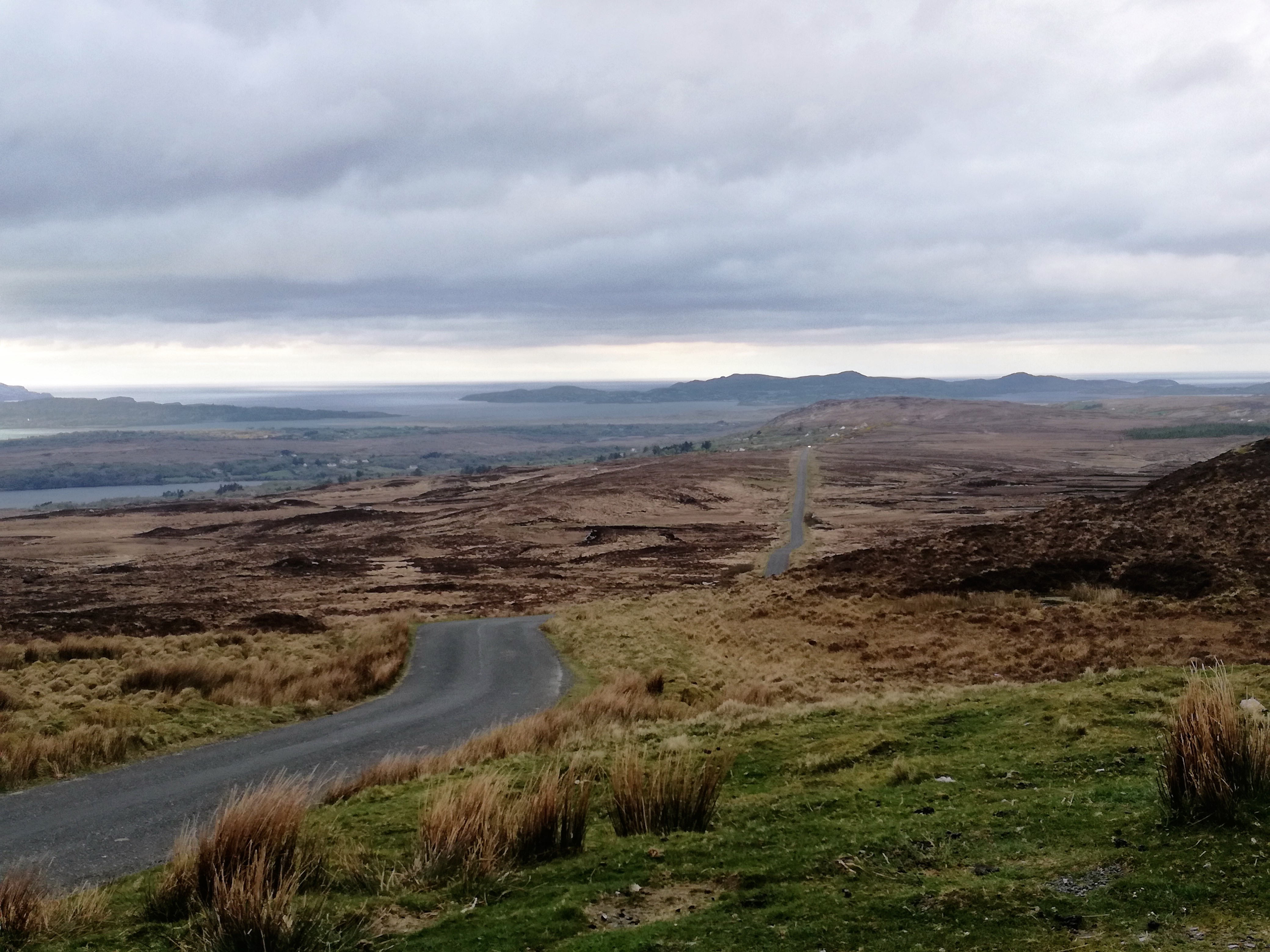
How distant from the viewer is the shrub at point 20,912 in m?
6.89

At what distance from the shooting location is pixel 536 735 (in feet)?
48.8

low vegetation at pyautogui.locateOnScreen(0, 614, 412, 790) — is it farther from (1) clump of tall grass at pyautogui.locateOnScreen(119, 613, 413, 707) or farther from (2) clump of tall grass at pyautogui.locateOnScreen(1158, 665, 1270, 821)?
(2) clump of tall grass at pyautogui.locateOnScreen(1158, 665, 1270, 821)

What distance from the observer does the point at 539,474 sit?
142 meters

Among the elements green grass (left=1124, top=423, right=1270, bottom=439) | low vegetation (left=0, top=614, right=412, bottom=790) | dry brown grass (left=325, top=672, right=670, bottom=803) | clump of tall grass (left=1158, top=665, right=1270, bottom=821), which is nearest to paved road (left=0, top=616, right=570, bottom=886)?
low vegetation (left=0, top=614, right=412, bottom=790)

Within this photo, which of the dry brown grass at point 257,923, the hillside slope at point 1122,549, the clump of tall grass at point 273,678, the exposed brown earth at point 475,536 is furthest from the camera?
the exposed brown earth at point 475,536

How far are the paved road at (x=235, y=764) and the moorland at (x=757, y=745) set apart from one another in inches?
40.5

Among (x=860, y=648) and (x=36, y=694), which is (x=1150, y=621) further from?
(x=36, y=694)

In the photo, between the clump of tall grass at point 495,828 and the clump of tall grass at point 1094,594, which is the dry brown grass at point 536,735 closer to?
the clump of tall grass at point 495,828

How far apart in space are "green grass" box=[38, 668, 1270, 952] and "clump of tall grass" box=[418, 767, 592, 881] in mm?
265

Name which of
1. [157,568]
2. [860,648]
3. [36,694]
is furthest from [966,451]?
[36,694]

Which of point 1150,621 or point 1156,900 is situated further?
point 1150,621

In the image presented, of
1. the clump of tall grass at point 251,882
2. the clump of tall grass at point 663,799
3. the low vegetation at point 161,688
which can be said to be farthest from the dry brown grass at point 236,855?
the low vegetation at point 161,688

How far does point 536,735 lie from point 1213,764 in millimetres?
10225

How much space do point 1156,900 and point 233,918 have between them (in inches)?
241
